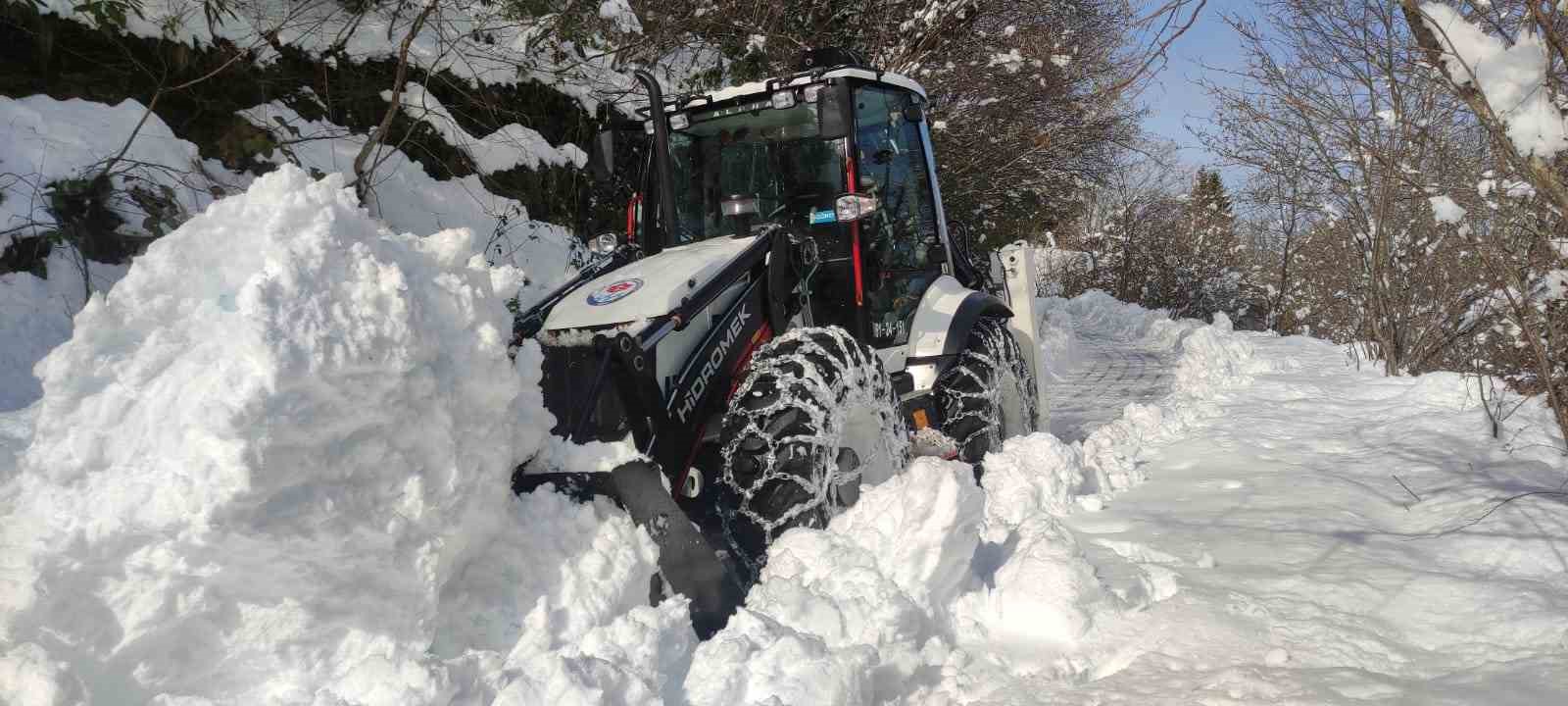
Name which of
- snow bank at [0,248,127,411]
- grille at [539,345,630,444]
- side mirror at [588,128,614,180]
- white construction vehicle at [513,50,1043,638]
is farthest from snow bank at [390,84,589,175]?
grille at [539,345,630,444]

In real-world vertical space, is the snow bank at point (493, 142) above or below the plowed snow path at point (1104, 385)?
above

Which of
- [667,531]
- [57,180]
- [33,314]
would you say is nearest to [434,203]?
[57,180]

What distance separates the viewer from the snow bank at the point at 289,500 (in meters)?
1.98

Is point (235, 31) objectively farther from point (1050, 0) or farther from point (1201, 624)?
point (1050, 0)

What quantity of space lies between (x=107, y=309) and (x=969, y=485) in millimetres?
2242

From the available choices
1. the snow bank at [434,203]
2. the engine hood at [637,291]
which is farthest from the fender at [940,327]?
the snow bank at [434,203]

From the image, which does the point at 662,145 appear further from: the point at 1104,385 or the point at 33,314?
the point at 1104,385

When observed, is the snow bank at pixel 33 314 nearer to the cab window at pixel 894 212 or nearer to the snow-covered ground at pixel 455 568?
the snow-covered ground at pixel 455 568

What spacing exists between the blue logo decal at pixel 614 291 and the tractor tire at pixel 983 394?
189 cm

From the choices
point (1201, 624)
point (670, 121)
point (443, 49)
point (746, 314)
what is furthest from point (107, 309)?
point (443, 49)

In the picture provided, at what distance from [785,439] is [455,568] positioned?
118 centimetres

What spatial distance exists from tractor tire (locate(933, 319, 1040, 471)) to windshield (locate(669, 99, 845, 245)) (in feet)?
3.65

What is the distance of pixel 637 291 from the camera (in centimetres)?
355

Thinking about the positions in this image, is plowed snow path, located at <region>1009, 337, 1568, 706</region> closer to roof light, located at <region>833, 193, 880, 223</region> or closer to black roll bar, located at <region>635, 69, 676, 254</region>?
roof light, located at <region>833, 193, 880, 223</region>
